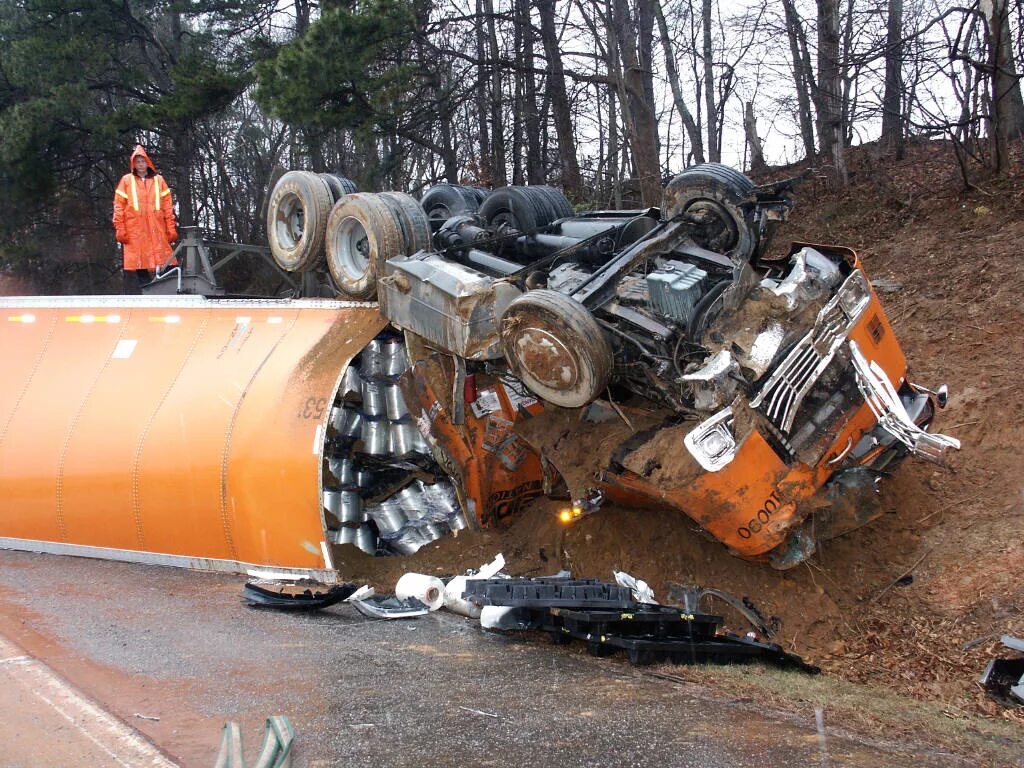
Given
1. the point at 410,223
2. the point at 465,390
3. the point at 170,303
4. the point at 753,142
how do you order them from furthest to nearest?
the point at 753,142 < the point at 170,303 < the point at 410,223 < the point at 465,390

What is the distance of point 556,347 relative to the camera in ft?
16.3

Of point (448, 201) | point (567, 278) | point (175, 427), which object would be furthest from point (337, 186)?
point (567, 278)

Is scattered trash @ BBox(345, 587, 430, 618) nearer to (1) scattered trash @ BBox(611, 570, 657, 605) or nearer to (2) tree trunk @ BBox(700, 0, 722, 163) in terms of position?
(1) scattered trash @ BBox(611, 570, 657, 605)

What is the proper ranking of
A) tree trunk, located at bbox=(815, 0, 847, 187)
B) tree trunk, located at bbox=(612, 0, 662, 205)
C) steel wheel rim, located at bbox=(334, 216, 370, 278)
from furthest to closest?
tree trunk, located at bbox=(612, 0, 662, 205) → tree trunk, located at bbox=(815, 0, 847, 187) → steel wheel rim, located at bbox=(334, 216, 370, 278)

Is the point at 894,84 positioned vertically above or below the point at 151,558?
above

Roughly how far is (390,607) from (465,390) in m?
1.55

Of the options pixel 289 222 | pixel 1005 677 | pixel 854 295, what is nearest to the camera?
pixel 1005 677

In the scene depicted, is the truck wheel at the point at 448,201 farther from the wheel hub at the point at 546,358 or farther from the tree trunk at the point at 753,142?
the tree trunk at the point at 753,142

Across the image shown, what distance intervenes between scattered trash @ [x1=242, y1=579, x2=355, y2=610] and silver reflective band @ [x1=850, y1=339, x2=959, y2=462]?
3359 mm

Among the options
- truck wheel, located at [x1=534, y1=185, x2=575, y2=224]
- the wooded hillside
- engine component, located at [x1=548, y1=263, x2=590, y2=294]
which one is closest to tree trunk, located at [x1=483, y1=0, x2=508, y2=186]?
the wooded hillside

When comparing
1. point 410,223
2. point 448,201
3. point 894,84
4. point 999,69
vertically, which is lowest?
point 410,223

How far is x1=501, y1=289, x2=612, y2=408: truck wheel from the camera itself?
4859mm

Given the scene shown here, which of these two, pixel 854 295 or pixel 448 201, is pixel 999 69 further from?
pixel 448 201

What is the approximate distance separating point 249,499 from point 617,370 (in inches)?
107
